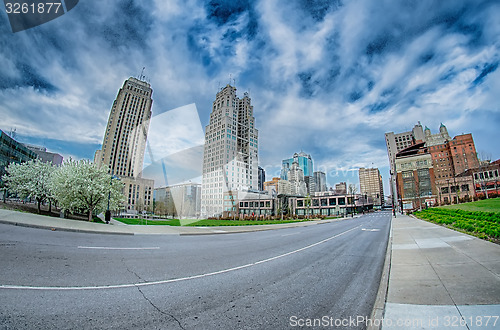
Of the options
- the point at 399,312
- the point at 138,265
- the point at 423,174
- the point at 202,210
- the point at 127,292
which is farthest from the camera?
the point at 202,210

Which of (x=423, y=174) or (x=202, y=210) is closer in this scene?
(x=423, y=174)

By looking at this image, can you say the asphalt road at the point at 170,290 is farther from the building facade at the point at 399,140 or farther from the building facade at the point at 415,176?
the building facade at the point at 399,140

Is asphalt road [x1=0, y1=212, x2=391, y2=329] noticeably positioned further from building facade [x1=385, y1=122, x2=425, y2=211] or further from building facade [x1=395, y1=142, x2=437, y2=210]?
building facade [x1=385, y1=122, x2=425, y2=211]

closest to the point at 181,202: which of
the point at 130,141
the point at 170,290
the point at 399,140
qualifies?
the point at 130,141

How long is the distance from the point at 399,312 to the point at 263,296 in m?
2.54

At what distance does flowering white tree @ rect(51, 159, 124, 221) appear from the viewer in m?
23.6

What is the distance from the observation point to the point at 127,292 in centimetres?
434

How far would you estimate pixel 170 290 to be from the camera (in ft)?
15.1

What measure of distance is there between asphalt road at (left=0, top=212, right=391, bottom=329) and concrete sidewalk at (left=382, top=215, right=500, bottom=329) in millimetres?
590

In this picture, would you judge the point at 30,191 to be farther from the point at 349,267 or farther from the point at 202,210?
the point at 202,210

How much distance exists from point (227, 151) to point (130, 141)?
55261 mm

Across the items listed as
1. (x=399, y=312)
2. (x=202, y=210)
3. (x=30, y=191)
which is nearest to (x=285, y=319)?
(x=399, y=312)

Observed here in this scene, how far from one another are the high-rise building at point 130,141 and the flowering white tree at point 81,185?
87.5 metres

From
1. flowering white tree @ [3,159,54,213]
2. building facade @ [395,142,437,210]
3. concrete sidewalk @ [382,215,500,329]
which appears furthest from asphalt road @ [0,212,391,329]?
building facade @ [395,142,437,210]
